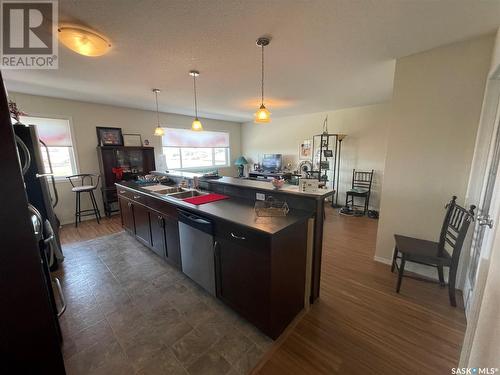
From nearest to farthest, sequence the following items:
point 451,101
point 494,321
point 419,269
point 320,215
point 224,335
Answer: point 494,321
point 224,335
point 320,215
point 451,101
point 419,269

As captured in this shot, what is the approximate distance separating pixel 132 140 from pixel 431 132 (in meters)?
5.56

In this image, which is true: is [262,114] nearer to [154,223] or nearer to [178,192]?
[178,192]

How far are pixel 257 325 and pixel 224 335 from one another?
28 centimetres

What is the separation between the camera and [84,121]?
419 cm

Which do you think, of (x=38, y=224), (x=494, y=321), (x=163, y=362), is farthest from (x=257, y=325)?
(x=38, y=224)

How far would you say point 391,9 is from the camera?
1.48 metres

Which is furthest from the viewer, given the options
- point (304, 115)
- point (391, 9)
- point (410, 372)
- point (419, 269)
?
point (304, 115)

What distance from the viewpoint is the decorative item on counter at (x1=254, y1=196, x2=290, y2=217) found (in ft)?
5.80

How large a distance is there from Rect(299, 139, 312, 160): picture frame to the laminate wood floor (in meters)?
3.83

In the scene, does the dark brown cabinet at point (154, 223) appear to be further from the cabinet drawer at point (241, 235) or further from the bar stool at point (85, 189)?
the bar stool at point (85, 189)

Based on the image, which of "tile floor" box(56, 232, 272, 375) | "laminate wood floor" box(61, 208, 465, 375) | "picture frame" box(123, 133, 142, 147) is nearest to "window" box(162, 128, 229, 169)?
"picture frame" box(123, 133, 142, 147)

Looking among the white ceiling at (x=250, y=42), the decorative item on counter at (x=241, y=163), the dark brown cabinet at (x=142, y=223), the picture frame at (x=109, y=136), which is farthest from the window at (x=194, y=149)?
the dark brown cabinet at (x=142, y=223)

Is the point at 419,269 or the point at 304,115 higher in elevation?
the point at 304,115

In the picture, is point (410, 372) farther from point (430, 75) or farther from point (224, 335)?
point (430, 75)
